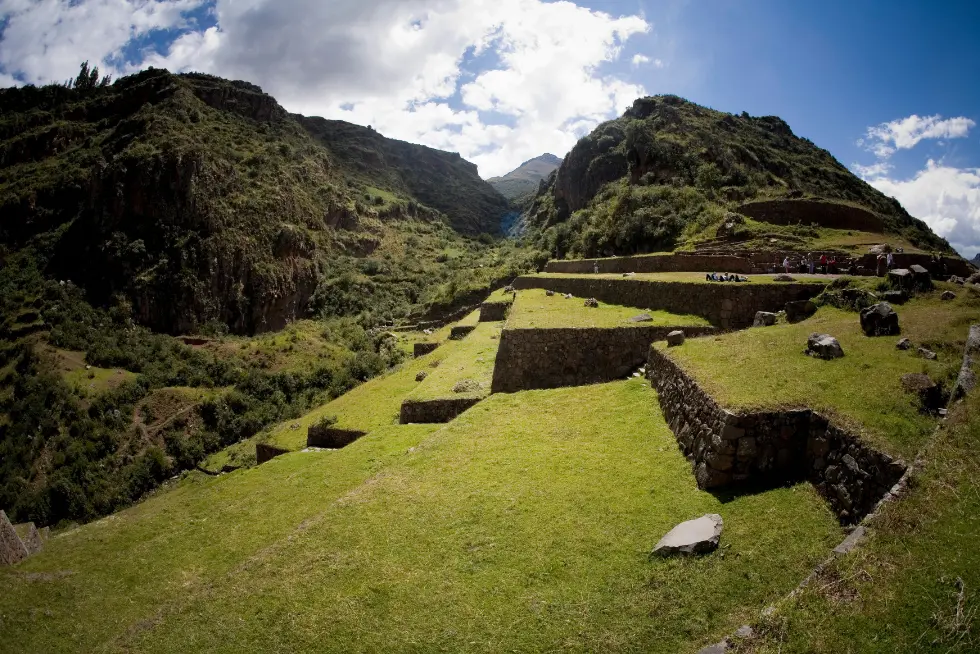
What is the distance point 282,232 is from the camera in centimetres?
7894

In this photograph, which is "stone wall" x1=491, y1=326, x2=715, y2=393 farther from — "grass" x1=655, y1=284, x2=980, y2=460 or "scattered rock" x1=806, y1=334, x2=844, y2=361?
"scattered rock" x1=806, y1=334, x2=844, y2=361

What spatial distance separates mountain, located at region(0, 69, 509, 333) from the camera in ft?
213

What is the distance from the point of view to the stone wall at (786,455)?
5703 millimetres

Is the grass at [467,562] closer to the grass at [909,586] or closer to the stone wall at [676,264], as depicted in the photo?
the grass at [909,586]

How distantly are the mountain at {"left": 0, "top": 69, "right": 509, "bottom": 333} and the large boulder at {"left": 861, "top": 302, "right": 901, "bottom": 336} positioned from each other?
43616mm

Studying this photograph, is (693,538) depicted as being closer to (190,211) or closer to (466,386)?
(466,386)

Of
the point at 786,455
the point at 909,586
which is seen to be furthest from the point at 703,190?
the point at 909,586

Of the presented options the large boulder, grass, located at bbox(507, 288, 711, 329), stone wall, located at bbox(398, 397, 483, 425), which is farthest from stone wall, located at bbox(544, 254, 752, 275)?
stone wall, located at bbox(398, 397, 483, 425)

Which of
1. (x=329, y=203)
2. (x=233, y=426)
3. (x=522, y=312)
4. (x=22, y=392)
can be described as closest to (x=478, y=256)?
(x=329, y=203)

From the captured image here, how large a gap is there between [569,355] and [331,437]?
320 inches

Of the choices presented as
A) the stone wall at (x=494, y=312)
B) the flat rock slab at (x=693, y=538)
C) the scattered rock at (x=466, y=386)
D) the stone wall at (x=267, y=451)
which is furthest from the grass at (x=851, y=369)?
the stone wall at (x=494, y=312)

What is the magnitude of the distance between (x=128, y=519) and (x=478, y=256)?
86.3 m

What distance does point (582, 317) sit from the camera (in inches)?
647

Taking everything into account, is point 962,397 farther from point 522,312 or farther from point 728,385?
point 522,312
